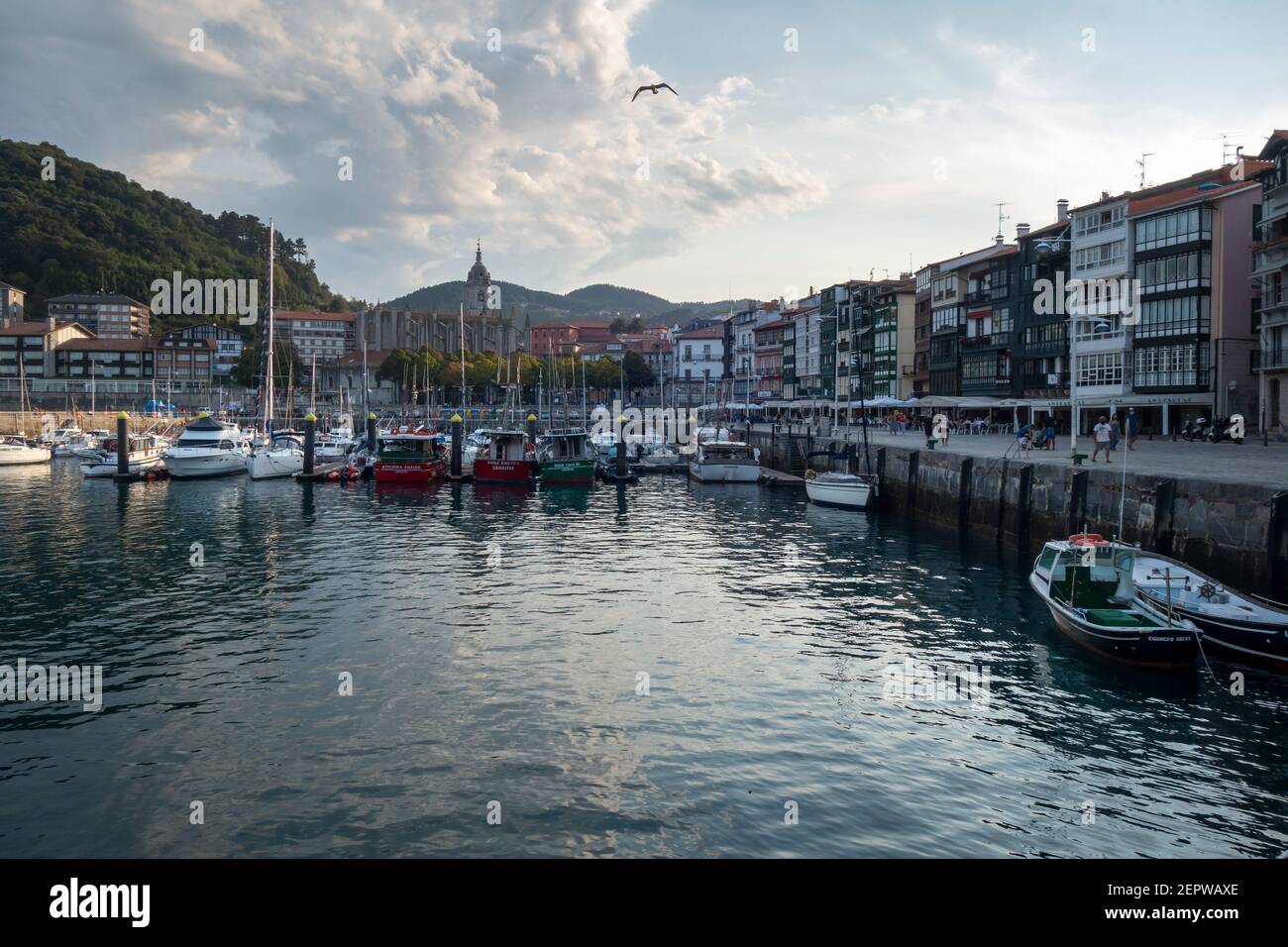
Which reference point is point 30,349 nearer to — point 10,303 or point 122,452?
point 10,303

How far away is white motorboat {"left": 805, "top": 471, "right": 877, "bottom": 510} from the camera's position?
53656 mm

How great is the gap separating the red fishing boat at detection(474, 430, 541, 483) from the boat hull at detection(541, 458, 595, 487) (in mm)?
1332

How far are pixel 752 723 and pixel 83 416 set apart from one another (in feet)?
423

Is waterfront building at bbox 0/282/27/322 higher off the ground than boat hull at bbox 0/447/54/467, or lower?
higher

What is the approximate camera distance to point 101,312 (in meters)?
177

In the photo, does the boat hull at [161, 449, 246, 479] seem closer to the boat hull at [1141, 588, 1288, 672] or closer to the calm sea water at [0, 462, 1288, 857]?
the calm sea water at [0, 462, 1288, 857]

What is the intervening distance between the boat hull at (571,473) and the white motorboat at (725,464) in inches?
356

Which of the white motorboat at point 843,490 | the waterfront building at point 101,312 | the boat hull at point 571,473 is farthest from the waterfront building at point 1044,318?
the waterfront building at point 101,312

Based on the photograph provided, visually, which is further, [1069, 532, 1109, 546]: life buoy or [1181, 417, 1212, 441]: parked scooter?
[1181, 417, 1212, 441]: parked scooter

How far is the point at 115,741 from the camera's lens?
1688cm

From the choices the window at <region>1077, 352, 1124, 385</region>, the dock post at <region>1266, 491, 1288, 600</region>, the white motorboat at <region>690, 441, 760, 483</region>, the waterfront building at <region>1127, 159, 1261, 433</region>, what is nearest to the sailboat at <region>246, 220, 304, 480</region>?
the white motorboat at <region>690, 441, 760, 483</region>

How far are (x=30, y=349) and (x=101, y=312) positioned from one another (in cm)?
2174

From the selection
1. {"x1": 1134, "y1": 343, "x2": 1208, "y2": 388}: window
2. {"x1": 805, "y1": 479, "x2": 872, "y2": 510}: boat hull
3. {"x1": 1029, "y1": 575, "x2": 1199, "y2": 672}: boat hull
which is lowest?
{"x1": 1029, "y1": 575, "x2": 1199, "y2": 672}: boat hull

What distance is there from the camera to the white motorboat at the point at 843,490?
5366 cm
